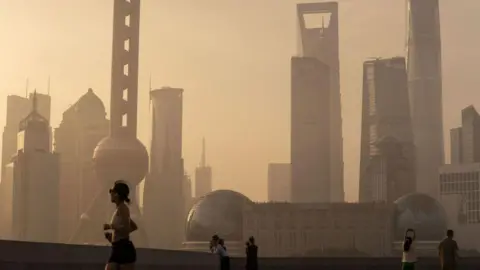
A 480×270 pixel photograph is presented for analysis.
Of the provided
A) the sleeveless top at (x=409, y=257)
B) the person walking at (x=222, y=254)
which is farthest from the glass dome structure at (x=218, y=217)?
the sleeveless top at (x=409, y=257)

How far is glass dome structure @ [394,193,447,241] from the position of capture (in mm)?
187375

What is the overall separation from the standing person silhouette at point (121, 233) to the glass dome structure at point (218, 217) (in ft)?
551

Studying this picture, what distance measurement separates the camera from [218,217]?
187 m

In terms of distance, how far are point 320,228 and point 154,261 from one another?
153m

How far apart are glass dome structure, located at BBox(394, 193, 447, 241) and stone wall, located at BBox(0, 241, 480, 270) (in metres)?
146

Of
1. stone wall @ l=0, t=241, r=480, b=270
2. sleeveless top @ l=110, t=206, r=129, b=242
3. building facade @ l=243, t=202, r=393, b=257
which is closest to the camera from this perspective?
sleeveless top @ l=110, t=206, r=129, b=242

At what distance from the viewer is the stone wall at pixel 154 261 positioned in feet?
79.4

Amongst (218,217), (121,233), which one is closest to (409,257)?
(121,233)

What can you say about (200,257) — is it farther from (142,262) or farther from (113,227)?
(113,227)

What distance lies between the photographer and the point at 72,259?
27609 mm

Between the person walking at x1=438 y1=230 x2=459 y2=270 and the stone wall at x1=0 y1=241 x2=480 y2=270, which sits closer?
the stone wall at x1=0 y1=241 x2=480 y2=270

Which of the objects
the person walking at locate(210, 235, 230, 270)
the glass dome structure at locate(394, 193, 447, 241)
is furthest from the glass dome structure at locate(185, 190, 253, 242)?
the person walking at locate(210, 235, 230, 270)

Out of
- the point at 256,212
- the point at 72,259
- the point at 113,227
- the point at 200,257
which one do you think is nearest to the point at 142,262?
the point at 72,259

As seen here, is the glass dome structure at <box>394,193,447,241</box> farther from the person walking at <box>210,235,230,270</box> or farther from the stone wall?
the person walking at <box>210,235,230,270</box>
